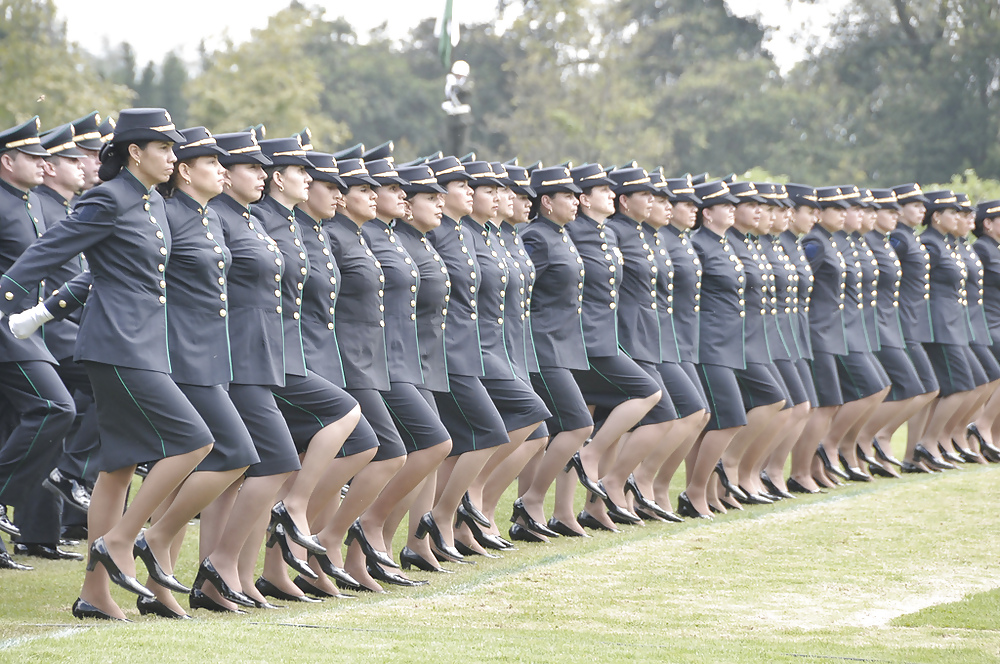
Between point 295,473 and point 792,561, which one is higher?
point 295,473

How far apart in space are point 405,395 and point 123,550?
1946 mm

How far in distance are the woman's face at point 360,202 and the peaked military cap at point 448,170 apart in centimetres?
89

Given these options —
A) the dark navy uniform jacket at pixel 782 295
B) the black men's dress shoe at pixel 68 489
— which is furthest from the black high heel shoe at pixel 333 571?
the dark navy uniform jacket at pixel 782 295

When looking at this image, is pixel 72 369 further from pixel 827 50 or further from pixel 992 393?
pixel 827 50

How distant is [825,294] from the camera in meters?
11.9

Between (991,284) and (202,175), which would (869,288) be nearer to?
(991,284)

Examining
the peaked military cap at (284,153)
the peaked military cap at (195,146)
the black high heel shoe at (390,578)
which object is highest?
the peaked military cap at (195,146)

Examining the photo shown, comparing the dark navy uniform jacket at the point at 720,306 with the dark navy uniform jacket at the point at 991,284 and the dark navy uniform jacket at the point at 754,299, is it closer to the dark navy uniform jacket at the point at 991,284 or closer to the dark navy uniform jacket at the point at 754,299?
the dark navy uniform jacket at the point at 754,299

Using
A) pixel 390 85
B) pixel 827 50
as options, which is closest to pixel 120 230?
pixel 827 50

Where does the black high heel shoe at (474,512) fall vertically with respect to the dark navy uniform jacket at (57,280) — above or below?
below

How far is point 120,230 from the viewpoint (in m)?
6.10

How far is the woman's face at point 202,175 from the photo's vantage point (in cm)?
648

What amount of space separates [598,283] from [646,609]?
3.31m

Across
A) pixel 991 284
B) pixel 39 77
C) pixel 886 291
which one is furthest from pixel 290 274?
pixel 39 77
